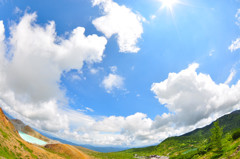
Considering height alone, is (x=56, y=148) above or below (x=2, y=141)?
below

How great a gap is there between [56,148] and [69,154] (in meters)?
11.7

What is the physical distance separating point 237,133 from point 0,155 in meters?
72.8

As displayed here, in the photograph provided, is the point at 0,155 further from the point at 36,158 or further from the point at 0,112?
the point at 0,112

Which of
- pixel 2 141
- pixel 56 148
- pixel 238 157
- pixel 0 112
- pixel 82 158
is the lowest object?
pixel 82 158

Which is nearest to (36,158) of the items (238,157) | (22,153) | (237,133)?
(22,153)

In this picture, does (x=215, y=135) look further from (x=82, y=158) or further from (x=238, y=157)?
(x=82, y=158)

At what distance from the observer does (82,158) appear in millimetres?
96750

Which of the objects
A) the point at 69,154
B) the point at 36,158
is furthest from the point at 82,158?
the point at 36,158

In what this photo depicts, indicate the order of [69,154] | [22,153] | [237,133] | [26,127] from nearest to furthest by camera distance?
1. [22,153]
2. [237,133]
3. [69,154]
4. [26,127]

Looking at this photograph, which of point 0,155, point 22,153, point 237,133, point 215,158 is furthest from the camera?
point 237,133

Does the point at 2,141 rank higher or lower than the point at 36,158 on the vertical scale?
higher

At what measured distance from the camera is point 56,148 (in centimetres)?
9794

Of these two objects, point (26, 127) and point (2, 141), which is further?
point (26, 127)

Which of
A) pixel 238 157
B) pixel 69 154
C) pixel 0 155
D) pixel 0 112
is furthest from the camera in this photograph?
pixel 69 154
